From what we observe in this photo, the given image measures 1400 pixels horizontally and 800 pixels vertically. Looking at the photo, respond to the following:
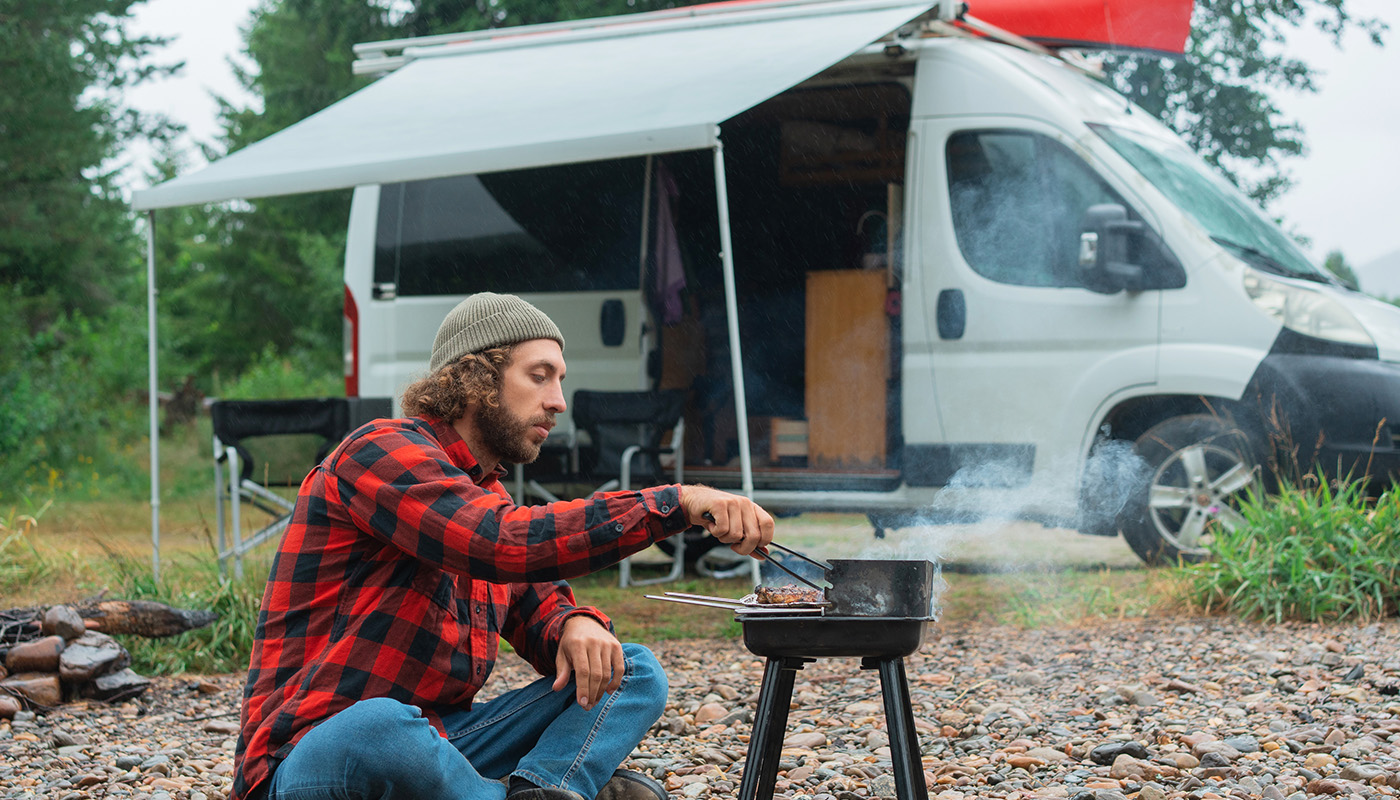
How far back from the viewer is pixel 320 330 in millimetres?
19625

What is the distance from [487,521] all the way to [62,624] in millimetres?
3007

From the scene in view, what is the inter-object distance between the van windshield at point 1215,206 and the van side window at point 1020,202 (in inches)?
9.4

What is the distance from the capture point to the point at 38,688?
408 cm

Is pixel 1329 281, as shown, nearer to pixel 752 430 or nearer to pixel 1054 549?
pixel 1054 549

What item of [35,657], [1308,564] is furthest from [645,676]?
[1308,564]

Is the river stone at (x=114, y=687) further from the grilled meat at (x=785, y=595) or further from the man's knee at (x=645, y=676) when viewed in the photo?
the grilled meat at (x=785, y=595)

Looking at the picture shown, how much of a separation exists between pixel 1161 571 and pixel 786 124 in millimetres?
3312

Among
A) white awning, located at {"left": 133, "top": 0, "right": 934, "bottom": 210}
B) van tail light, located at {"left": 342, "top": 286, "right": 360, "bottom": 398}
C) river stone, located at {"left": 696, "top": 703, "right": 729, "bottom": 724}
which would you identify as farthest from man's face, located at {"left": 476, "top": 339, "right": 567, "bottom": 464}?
van tail light, located at {"left": 342, "top": 286, "right": 360, "bottom": 398}

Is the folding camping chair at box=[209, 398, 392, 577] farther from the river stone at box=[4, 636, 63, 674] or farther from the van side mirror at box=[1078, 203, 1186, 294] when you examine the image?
the van side mirror at box=[1078, 203, 1186, 294]

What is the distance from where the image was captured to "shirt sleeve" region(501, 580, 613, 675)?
8.25 feet

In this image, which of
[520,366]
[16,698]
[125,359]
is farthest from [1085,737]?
[125,359]

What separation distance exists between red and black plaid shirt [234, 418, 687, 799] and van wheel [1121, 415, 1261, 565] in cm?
408

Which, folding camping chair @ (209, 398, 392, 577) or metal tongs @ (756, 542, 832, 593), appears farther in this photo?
folding camping chair @ (209, 398, 392, 577)

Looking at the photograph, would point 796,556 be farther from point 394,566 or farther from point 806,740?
point 806,740
